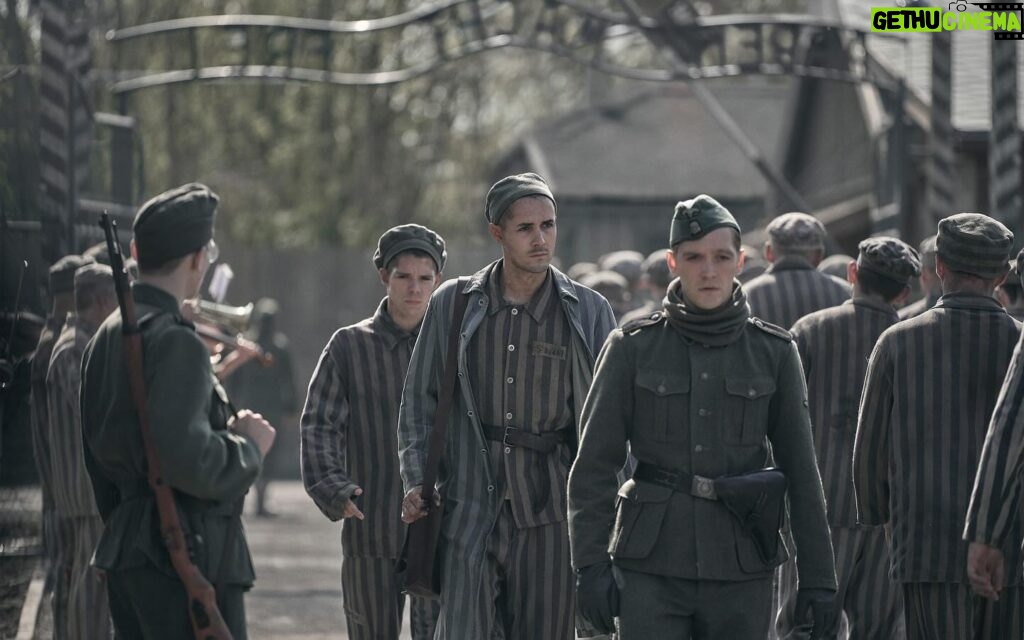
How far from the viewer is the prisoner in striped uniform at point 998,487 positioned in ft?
18.7

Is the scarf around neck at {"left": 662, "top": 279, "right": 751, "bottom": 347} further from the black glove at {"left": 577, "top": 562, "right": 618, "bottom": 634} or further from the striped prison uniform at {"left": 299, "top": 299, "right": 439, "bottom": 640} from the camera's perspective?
the striped prison uniform at {"left": 299, "top": 299, "right": 439, "bottom": 640}

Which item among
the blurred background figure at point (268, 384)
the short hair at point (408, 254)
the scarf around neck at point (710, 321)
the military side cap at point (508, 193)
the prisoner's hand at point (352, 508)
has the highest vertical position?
the military side cap at point (508, 193)

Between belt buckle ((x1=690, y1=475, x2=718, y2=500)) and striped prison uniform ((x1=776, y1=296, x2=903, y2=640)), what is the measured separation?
2.71 m

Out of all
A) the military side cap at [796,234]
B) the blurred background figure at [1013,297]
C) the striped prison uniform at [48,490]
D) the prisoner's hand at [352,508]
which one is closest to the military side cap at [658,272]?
the military side cap at [796,234]

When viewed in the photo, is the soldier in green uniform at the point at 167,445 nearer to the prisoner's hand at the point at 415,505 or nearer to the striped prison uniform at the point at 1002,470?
the prisoner's hand at the point at 415,505

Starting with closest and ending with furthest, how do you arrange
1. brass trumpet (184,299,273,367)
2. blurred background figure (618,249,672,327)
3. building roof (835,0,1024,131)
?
brass trumpet (184,299,273,367) < blurred background figure (618,249,672,327) < building roof (835,0,1024,131)

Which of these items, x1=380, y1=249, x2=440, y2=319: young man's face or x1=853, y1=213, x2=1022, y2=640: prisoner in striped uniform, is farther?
x1=380, y1=249, x2=440, y2=319: young man's face

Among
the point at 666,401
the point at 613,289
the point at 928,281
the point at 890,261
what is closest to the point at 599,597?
the point at 666,401

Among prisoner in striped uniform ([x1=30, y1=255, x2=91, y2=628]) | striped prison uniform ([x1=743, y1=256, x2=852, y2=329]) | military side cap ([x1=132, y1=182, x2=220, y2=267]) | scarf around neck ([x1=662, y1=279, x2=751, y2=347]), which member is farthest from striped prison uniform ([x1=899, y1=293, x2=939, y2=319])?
military side cap ([x1=132, y1=182, x2=220, y2=267])

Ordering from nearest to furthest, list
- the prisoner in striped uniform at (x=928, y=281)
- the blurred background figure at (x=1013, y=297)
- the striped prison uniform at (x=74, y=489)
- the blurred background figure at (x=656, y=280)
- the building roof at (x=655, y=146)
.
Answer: the striped prison uniform at (x=74, y=489) < the blurred background figure at (x=1013, y=297) < the prisoner in striped uniform at (x=928, y=281) < the blurred background figure at (x=656, y=280) < the building roof at (x=655, y=146)

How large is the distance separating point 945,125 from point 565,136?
22.5 meters

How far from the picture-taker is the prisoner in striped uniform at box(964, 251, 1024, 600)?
5715mm

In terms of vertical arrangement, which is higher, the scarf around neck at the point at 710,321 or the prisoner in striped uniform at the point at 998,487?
the scarf around neck at the point at 710,321

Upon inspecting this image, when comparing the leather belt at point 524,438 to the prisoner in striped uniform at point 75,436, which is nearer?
the leather belt at point 524,438
